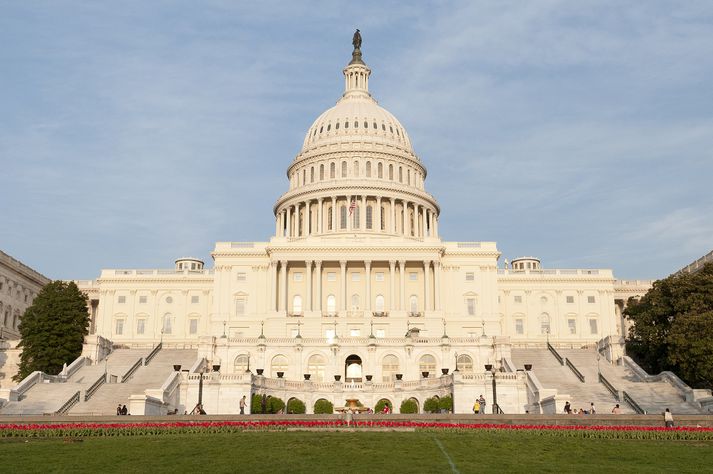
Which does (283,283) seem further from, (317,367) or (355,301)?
(317,367)

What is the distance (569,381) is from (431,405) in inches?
496

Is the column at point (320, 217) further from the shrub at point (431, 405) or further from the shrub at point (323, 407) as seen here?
the shrub at point (431, 405)

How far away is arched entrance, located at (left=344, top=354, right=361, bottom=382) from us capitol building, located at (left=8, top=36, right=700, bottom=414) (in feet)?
0.40

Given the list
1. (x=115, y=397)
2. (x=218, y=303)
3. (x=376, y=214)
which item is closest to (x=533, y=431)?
(x=115, y=397)

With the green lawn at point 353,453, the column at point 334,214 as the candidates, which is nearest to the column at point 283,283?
the column at point 334,214

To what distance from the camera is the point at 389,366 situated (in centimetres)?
7100

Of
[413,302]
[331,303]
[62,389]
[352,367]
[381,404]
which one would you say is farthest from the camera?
[413,302]

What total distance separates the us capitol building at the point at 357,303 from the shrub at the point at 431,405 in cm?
132

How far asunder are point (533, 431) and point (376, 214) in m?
→ 76.3

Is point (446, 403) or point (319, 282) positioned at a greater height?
point (319, 282)

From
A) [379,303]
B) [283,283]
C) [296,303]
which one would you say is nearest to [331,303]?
[296,303]

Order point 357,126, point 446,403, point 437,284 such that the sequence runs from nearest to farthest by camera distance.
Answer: point 446,403, point 437,284, point 357,126

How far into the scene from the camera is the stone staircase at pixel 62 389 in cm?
5700

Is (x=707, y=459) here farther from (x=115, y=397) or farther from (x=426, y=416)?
(x=115, y=397)
